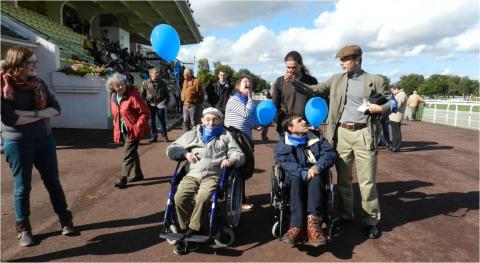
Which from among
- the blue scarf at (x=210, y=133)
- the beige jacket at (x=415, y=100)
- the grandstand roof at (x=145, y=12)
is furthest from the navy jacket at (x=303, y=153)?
the grandstand roof at (x=145, y=12)

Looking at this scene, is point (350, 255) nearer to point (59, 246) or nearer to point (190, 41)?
point (59, 246)

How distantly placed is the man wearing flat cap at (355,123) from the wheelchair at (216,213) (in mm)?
1232

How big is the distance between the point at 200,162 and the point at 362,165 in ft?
5.79

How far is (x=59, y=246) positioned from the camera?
337 cm

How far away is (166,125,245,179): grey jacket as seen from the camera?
3637 mm

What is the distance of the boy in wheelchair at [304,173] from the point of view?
329 cm

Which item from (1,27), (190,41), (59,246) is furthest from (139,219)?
(190,41)

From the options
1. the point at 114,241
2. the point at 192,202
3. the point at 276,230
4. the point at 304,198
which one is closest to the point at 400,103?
the point at 304,198

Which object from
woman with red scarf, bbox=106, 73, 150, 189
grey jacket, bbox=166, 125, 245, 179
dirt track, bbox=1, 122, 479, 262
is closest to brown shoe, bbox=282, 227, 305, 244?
dirt track, bbox=1, 122, 479, 262

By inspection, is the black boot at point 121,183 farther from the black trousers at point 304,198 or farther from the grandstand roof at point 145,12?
the grandstand roof at point 145,12

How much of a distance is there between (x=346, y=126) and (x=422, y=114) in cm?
1699

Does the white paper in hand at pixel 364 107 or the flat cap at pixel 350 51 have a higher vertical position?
the flat cap at pixel 350 51

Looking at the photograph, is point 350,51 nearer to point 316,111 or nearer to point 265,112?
point 316,111

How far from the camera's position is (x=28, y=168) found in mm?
3320
